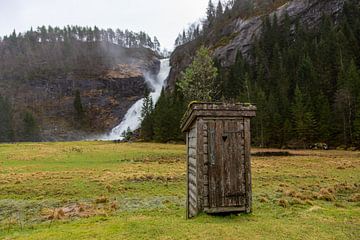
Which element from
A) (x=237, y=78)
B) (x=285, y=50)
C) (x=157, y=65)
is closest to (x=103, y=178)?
(x=237, y=78)

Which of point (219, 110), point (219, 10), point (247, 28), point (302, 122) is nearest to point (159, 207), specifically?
point (219, 110)

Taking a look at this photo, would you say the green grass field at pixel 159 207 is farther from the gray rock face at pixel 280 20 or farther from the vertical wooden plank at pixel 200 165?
the gray rock face at pixel 280 20

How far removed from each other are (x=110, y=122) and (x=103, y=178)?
12289cm

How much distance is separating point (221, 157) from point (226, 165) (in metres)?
0.30

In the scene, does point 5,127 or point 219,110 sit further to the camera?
point 5,127

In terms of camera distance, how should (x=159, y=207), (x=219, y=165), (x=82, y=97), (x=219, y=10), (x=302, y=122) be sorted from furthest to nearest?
1. (x=219, y=10)
2. (x=82, y=97)
3. (x=302, y=122)
4. (x=159, y=207)
5. (x=219, y=165)

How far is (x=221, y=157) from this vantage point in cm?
1100

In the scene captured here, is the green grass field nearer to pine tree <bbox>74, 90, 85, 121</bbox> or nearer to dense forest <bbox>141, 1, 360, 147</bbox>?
dense forest <bbox>141, 1, 360, 147</bbox>

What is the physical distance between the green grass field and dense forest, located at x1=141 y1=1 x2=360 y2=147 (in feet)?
110

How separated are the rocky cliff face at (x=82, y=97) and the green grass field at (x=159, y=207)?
117m

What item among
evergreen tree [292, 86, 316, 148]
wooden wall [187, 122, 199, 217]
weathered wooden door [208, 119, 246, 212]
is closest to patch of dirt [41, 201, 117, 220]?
wooden wall [187, 122, 199, 217]

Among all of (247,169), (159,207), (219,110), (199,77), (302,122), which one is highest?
(199,77)

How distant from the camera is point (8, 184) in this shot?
76.2 ft

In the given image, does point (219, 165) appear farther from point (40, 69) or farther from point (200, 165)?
point (40, 69)
